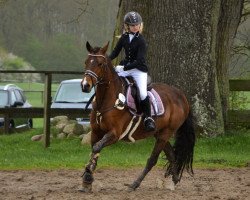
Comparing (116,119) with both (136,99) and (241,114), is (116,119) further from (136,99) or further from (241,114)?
(241,114)

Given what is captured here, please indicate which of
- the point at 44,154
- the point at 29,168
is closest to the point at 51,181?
the point at 29,168

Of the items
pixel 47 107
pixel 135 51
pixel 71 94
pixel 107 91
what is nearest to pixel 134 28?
pixel 135 51

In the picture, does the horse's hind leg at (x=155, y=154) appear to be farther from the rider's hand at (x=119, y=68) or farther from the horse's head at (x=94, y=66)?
the horse's head at (x=94, y=66)

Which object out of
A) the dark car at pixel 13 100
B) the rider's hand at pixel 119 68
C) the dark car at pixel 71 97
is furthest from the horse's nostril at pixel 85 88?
the dark car at pixel 13 100

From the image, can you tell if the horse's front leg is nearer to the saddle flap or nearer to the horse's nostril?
the saddle flap

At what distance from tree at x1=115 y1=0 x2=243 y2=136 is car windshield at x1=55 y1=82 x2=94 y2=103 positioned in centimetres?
479

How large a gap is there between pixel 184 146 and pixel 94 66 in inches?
92.4

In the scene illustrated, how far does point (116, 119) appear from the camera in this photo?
28.9ft

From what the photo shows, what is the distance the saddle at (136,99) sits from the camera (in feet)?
30.0

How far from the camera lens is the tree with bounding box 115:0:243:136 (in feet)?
48.6

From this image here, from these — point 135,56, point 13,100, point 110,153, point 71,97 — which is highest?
point 135,56

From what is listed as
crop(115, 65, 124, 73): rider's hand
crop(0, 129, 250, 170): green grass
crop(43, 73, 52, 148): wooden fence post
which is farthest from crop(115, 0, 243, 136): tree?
crop(115, 65, 124, 73): rider's hand

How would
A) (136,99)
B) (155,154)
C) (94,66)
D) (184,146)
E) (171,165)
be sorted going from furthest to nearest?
(184,146)
(171,165)
(155,154)
(136,99)
(94,66)

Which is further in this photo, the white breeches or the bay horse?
the white breeches
